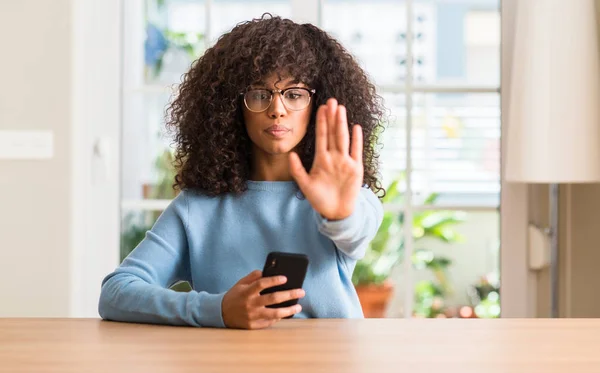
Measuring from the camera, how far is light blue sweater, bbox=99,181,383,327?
1569 mm

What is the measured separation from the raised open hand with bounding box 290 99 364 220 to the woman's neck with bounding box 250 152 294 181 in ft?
1.02

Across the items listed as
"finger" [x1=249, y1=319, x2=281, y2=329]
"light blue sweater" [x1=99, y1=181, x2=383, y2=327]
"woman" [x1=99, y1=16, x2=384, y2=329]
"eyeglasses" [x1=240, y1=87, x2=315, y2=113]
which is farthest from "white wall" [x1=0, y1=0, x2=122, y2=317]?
"finger" [x1=249, y1=319, x2=281, y2=329]

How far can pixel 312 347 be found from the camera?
3.89 ft

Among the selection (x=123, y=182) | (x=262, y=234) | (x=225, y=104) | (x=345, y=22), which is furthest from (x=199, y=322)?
(x=345, y=22)

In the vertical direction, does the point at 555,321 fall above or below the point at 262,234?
below

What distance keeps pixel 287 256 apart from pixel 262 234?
31cm

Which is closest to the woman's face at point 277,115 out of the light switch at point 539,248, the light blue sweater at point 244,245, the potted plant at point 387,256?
the light blue sweater at point 244,245

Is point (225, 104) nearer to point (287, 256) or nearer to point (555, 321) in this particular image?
point (287, 256)

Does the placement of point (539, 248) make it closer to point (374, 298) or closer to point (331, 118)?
point (374, 298)

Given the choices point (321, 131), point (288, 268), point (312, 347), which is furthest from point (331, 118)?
point (312, 347)

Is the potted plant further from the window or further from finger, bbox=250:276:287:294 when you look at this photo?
finger, bbox=250:276:287:294

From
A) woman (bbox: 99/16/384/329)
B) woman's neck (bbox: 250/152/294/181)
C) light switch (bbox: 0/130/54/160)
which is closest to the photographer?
woman (bbox: 99/16/384/329)

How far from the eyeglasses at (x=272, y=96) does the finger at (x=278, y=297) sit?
38cm

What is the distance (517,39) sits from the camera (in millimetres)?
2898
